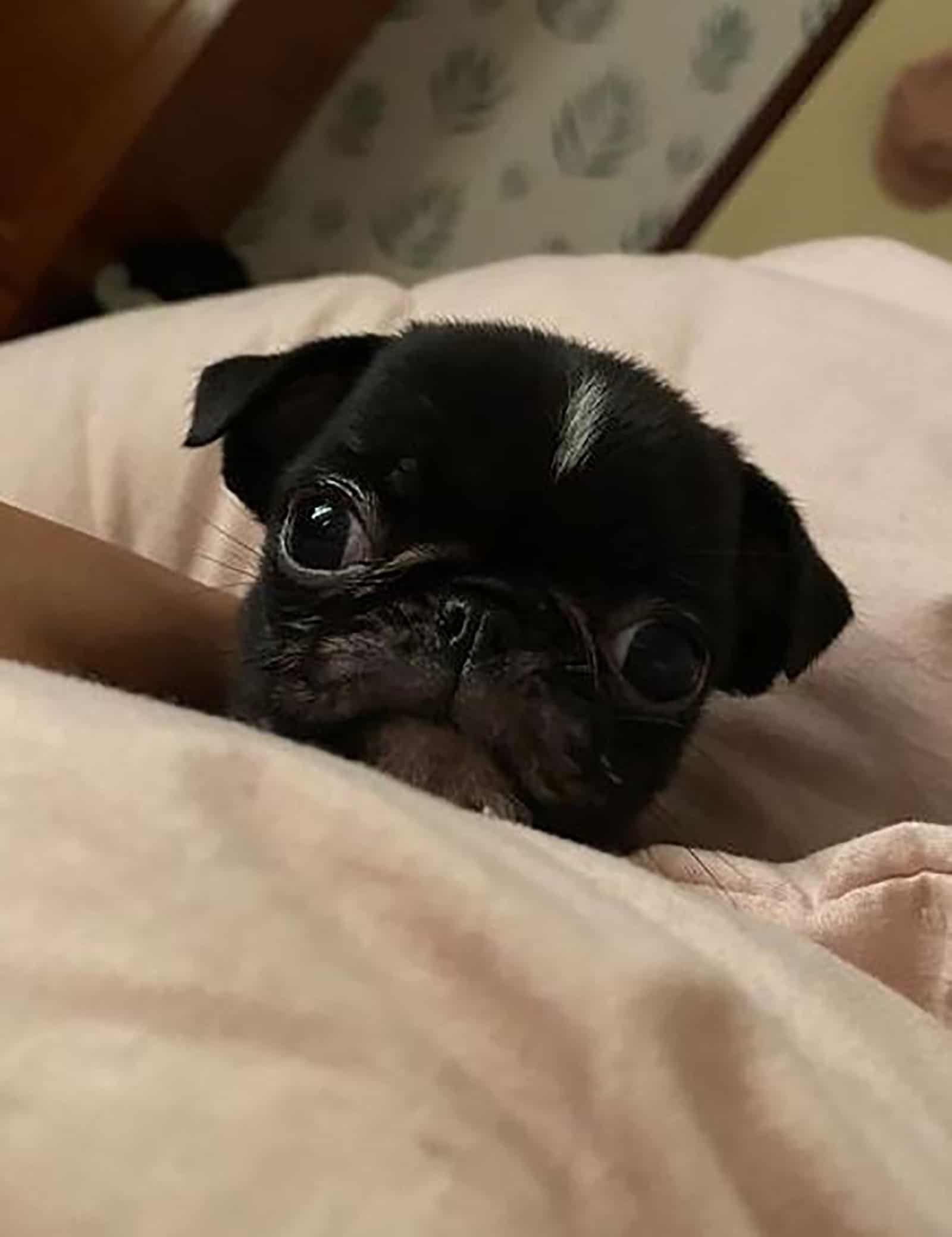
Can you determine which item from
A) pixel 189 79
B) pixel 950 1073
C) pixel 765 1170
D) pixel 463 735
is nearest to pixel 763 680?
pixel 463 735

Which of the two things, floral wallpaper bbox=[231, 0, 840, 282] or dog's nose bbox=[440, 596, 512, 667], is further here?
floral wallpaper bbox=[231, 0, 840, 282]

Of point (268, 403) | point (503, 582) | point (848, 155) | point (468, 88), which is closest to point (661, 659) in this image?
point (503, 582)

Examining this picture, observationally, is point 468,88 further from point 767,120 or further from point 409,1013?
point 409,1013

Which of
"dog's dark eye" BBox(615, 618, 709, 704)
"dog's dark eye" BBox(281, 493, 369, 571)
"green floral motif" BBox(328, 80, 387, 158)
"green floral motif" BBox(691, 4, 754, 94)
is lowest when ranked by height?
"dog's dark eye" BBox(281, 493, 369, 571)

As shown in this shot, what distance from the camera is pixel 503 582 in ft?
2.94

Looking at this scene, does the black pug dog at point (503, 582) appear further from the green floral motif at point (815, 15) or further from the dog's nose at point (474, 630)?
the green floral motif at point (815, 15)

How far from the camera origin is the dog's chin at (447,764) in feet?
2.81

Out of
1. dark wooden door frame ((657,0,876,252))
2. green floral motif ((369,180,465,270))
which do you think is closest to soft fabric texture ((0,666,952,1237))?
dark wooden door frame ((657,0,876,252))

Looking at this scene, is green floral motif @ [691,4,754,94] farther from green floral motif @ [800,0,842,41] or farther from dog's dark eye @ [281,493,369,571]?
dog's dark eye @ [281,493,369,571]

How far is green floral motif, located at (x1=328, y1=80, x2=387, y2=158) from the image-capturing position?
2240 millimetres

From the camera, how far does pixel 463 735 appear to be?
0.86m

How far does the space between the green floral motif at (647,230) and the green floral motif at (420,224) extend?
18 cm

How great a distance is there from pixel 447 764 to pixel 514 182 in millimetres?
1411

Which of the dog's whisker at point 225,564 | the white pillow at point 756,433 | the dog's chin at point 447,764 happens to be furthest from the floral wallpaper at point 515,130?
the dog's chin at point 447,764
